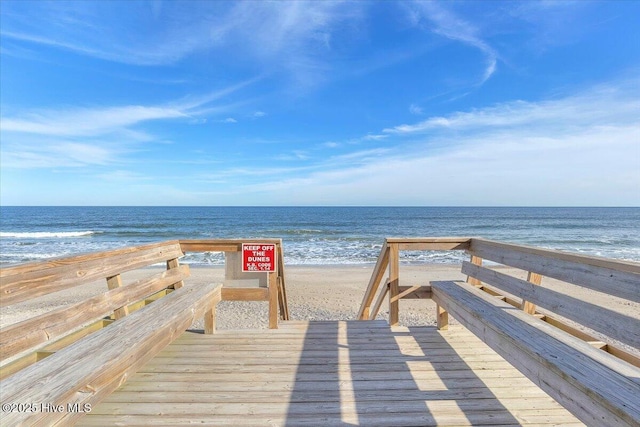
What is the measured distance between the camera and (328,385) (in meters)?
2.38

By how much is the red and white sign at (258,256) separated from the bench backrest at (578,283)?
2.22 m

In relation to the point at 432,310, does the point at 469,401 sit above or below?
above

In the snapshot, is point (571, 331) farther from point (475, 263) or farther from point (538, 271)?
point (475, 263)

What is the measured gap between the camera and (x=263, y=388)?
2.35m

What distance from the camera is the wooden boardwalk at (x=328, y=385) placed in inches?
78.7

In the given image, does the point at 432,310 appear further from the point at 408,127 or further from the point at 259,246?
the point at 408,127

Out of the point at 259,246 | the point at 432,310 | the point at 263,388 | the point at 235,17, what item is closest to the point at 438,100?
the point at 235,17

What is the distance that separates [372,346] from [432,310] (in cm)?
571

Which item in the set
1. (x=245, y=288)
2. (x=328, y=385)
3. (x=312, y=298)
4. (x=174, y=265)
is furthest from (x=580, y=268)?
(x=312, y=298)

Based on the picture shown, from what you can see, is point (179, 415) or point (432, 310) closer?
point (179, 415)

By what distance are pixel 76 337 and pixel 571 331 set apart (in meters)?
3.89

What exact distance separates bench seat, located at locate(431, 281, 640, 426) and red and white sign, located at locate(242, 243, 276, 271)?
2035mm

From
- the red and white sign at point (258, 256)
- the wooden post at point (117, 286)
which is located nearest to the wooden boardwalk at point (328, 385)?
the wooden post at point (117, 286)

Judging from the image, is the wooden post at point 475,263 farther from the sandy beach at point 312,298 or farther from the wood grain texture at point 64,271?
the sandy beach at point 312,298
